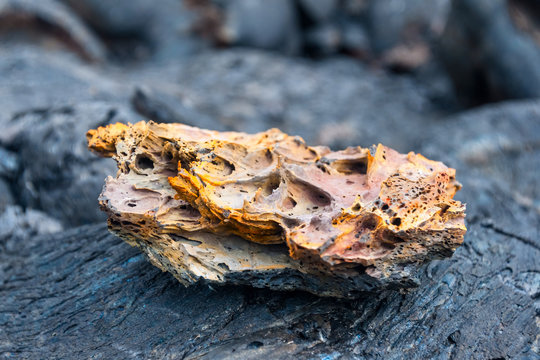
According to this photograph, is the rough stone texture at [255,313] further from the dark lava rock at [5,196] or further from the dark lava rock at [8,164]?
the dark lava rock at [8,164]

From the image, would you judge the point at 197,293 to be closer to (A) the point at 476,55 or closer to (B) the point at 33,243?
(B) the point at 33,243

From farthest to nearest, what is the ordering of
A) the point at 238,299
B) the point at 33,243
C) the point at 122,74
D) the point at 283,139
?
the point at 122,74 → the point at 33,243 → the point at 283,139 → the point at 238,299

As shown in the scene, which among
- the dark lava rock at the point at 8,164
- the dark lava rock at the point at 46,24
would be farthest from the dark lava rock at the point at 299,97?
the dark lava rock at the point at 8,164

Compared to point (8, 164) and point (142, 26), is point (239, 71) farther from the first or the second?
point (8, 164)

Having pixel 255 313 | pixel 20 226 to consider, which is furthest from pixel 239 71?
pixel 255 313

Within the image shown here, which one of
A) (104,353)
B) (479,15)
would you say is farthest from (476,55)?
(104,353)
